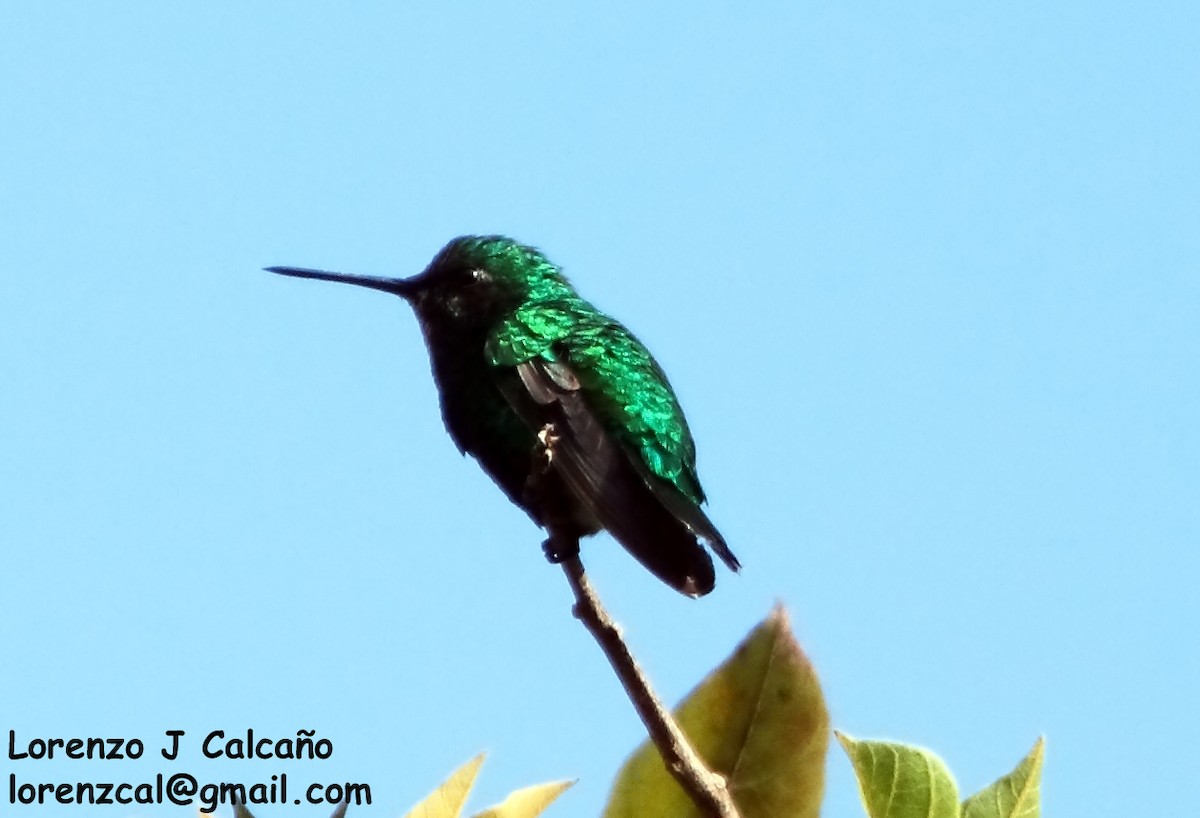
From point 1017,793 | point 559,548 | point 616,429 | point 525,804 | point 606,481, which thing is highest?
point 616,429

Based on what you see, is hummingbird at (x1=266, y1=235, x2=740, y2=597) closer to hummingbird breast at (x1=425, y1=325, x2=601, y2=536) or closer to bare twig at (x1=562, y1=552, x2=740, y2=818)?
hummingbird breast at (x1=425, y1=325, x2=601, y2=536)

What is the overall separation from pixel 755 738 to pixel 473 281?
2.49 meters

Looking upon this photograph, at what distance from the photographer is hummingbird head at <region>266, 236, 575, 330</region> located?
443 centimetres

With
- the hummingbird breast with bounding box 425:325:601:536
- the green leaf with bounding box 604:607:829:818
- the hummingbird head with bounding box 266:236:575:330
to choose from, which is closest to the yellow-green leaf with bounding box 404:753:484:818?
the green leaf with bounding box 604:607:829:818

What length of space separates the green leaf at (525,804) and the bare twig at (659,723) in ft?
0.57

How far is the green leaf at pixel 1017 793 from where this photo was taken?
1863 mm

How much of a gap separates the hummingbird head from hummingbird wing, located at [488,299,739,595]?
210 millimetres

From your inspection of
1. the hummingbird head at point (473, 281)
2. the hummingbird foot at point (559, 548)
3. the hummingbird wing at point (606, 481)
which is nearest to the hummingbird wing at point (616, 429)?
the hummingbird wing at point (606, 481)

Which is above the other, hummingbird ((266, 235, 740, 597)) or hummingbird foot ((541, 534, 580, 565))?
hummingbird ((266, 235, 740, 597))

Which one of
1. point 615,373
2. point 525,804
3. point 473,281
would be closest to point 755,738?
point 525,804

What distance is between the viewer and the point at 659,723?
214cm

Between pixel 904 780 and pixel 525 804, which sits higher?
pixel 525 804

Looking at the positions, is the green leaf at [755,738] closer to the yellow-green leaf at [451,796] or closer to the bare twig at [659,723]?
the bare twig at [659,723]

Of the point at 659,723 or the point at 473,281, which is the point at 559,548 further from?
the point at 473,281
